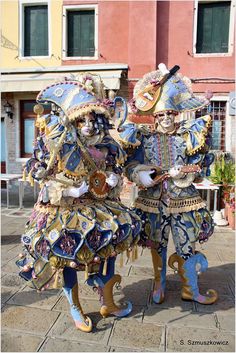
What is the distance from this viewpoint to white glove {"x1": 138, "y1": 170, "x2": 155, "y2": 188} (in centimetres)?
282

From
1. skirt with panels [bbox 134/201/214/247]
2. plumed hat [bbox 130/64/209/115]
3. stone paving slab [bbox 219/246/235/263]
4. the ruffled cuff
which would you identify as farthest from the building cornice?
the ruffled cuff

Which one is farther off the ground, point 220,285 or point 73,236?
point 73,236

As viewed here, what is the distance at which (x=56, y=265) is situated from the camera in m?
2.36

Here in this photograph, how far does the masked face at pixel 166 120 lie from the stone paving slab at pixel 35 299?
1.84 meters

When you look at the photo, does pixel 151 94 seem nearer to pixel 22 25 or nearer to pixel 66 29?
pixel 66 29

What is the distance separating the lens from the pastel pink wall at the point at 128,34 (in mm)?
8295

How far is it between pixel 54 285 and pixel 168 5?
7863 mm

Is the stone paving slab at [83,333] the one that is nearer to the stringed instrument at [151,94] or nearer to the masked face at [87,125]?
the masked face at [87,125]

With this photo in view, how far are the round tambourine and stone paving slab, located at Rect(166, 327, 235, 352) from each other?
46.5 inches

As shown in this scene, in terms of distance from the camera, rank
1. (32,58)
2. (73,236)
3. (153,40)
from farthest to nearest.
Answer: (32,58)
(153,40)
(73,236)

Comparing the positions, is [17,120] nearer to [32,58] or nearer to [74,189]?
[32,58]

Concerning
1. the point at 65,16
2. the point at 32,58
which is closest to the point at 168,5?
the point at 65,16

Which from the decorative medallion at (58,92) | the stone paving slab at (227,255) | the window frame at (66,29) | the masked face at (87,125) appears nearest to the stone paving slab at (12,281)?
the masked face at (87,125)

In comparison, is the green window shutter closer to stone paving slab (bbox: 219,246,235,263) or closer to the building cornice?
the building cornice
